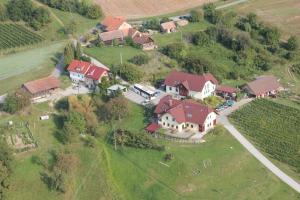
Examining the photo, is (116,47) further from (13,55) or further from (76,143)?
(76,143)

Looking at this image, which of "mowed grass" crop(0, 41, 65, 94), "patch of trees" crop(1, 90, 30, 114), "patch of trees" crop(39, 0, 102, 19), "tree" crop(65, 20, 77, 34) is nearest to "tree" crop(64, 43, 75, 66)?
"mowed grass" crop(0, 41, 65, 94)

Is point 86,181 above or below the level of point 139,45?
below

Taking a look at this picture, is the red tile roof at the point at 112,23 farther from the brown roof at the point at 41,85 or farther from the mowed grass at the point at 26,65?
the brown roof at the point at 41,85

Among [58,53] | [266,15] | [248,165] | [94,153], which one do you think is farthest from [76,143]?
[266,15]

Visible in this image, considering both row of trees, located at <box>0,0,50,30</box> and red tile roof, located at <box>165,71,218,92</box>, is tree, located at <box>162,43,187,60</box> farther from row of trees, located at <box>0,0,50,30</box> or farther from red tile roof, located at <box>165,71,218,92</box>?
row of trees, located at <box>0,0,50,30</box>

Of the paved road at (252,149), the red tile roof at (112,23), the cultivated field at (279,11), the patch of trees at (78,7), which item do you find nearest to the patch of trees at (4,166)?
the paved road at (252,149)

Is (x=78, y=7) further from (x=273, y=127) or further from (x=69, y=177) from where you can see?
(x=69, y=177)

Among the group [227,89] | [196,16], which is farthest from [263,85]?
[196,16]
